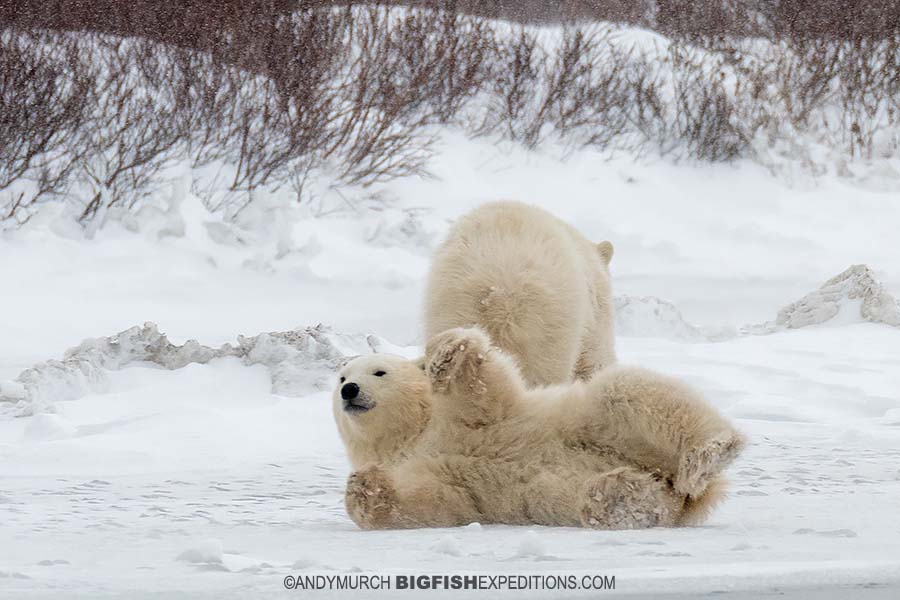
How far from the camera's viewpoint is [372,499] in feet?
10.5

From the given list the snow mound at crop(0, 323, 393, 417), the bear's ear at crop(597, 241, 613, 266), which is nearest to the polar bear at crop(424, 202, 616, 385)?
the bear's ear at crop(597, 241, 613, 266)

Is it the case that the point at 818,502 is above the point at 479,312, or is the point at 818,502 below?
below

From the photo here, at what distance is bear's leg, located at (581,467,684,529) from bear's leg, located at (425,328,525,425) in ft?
1.13

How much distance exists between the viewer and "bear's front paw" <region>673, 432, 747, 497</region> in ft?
10.0

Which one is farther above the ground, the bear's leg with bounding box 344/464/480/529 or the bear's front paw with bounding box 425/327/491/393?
the bear's front paw with bounding box 425/327/491/393

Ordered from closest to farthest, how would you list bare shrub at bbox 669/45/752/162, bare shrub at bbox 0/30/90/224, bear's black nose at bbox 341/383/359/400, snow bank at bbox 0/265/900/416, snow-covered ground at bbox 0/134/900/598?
snow-covered ground at bbox 0/134/900/598, bear's black nose at bbox 341/383/359/400, snow bank at bbox 0/265/900/416, bare shrub at bbox 0/30/90/224, bare shrub at bbox 669/45/752/162

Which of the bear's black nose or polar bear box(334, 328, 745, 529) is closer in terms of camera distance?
polar bear box(334, 328, 745, 529)

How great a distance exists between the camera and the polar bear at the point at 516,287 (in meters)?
3.94

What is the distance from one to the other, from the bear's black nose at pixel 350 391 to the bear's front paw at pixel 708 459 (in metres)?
0.84

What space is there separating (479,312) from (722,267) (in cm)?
749

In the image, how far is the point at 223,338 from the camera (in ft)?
27.1

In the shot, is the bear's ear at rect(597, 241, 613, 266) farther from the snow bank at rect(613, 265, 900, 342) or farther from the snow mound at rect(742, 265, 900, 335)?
the snow mound at rect(742, 265, 900, 335)

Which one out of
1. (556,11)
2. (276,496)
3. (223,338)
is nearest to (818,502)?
(276,496)

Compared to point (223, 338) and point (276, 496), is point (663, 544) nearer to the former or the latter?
point (276, 496)
